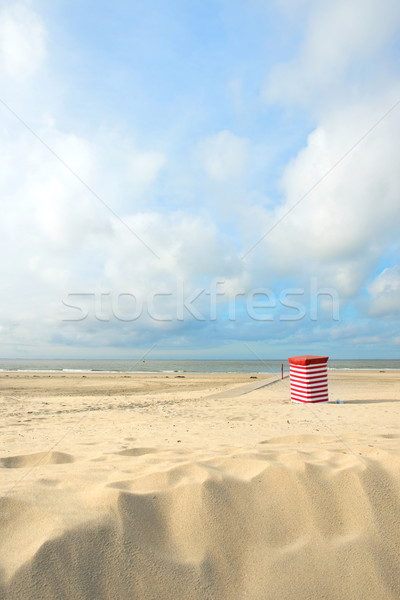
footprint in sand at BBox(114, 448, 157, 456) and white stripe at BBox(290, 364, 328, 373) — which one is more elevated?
white stripe at BBox(290, 364, 328, 373)

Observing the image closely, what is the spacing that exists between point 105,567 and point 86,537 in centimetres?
21

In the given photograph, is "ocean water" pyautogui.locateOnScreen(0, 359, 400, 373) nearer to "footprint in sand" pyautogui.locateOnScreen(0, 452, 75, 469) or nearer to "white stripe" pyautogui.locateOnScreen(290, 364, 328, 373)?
"white stripe" pyautogui.locateOnScreen(290, 364, 328, 373)

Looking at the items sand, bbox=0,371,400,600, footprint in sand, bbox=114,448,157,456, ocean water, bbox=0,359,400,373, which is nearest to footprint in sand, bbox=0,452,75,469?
sand, bbox=0,371,400,600

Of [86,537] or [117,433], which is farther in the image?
[117,433]

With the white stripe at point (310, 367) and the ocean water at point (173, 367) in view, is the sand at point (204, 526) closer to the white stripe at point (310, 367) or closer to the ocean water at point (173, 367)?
the white stripe at point (310, 367)

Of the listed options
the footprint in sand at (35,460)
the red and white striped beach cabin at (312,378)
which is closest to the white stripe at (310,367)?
the red and white striped beach cabin at (312,378)

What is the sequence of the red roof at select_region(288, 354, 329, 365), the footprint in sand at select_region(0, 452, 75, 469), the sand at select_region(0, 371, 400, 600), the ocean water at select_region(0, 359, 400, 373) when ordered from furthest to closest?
the ocean water at select_region(0, 359, 400, 373) → the red roof at select_region(288, 354, 329, 365) → the footprint in sand at select_region(0, 452, 75, 469) → the sand at select_region(0, 371, 400, 600)

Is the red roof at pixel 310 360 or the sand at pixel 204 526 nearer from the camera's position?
the sand at pixel 204 526

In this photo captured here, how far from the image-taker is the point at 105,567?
6.37 feet

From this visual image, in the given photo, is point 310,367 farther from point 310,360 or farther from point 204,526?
point 204,526

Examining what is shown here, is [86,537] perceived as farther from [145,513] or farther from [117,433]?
[117,433]

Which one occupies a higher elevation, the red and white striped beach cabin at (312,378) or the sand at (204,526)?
the red and white striped beach cabin at (312,378)

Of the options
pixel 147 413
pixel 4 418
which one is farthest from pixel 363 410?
pixel 4 418

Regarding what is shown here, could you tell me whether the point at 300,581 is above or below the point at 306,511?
below
